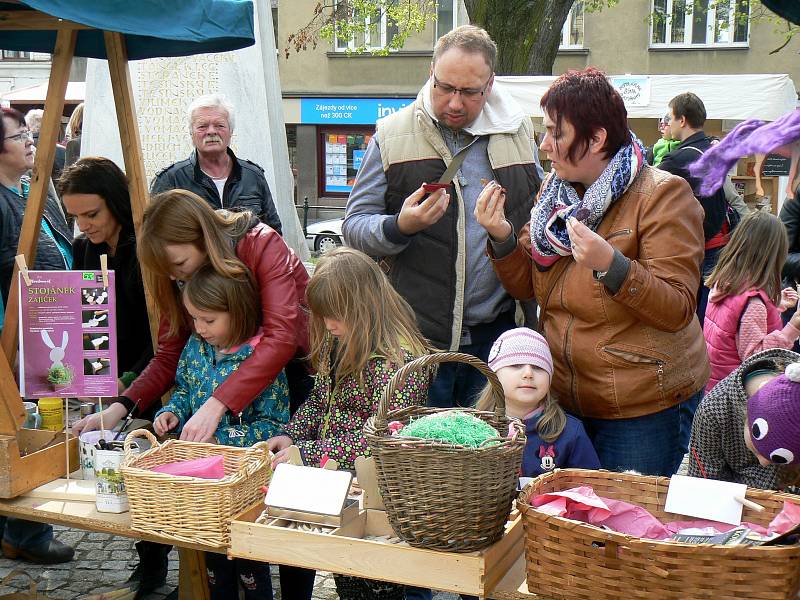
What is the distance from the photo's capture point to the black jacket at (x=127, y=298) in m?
3.11

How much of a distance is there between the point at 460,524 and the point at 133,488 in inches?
32.7

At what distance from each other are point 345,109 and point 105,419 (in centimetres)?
1866

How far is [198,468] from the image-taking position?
216 centimetres

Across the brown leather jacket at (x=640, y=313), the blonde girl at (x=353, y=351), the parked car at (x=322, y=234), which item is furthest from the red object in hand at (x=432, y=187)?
the parked car at (x=322, y=234)

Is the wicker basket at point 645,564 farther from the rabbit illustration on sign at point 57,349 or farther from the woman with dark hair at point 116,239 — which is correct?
the woman with dark hair at point 116,239

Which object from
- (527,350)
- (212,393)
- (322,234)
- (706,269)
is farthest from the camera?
(322,234)

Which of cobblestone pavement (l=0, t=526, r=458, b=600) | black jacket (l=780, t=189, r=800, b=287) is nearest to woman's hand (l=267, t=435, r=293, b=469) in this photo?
cobblestone pavement (l=0, t=526, r=458, b=600)

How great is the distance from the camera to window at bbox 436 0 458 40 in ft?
67.6

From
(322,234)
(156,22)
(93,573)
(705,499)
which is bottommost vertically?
(93,573)

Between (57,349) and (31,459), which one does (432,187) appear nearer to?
(57,349)

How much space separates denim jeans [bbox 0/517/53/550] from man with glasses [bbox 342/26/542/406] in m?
1.86

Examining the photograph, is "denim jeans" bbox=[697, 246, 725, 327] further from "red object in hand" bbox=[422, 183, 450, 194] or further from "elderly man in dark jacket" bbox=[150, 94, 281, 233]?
"red object in hand" bbox=[422, 183, 450, 194]

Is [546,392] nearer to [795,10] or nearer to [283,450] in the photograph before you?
[283,450]

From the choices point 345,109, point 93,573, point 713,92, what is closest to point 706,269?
point 93,573
